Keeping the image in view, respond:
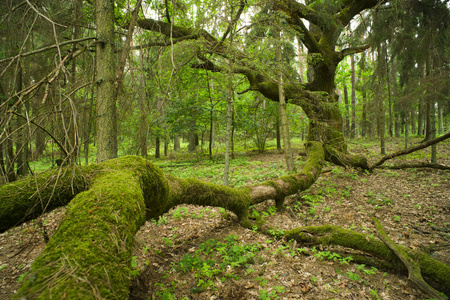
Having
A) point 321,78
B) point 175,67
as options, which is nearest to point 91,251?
point 175,67

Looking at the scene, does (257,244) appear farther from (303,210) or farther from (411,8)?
(411,8)

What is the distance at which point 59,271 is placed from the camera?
1.08m

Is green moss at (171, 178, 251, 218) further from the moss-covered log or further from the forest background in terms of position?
the moss-covered log

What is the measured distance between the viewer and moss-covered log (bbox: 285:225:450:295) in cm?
263

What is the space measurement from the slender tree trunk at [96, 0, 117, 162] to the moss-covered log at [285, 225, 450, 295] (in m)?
3.77

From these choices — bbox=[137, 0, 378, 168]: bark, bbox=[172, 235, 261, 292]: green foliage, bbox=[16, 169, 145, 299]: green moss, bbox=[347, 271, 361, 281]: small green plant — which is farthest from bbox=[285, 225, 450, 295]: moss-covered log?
bbox=[137, 0, 378, 168]: bark

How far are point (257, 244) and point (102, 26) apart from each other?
15.6 feet

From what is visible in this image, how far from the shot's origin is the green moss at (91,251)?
1039 mm

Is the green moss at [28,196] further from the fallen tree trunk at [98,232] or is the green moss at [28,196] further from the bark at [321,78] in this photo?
the bark at [321,78]

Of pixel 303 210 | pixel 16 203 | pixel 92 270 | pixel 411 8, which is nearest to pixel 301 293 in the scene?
pixel 92 270

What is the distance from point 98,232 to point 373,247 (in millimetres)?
3839

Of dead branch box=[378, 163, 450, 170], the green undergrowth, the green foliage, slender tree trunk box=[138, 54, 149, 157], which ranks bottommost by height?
the green foliage

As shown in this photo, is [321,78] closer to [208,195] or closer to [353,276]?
A: [208,195]

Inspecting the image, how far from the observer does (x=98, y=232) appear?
1.43 m
